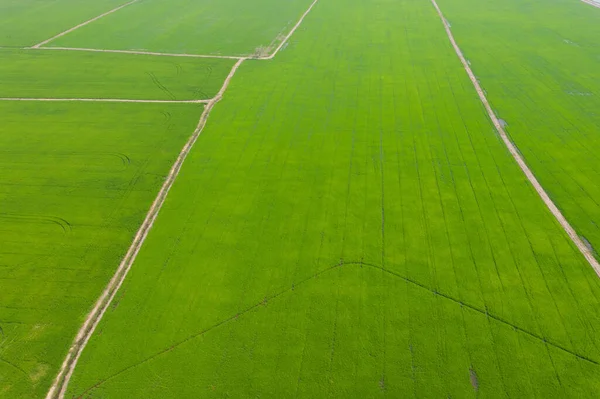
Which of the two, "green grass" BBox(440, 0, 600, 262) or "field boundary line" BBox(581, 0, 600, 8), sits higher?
"field boundary line" BBox(581, 0, 600, 8)

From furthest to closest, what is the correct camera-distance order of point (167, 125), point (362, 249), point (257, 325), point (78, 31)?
point (78, 31) < point (167, 125) < point (362, 249) < point (257, 325)

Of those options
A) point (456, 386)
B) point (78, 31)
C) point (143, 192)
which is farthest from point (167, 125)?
point (78, 31)

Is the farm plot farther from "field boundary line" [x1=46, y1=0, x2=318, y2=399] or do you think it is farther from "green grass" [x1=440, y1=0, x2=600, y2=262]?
"green grass" [x1=440, y1=0, x2=600, y2=262]

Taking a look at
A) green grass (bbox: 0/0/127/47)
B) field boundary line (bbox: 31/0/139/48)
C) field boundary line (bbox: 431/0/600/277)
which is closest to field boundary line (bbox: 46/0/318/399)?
field boundary line (bbox: 431/0/600/277)

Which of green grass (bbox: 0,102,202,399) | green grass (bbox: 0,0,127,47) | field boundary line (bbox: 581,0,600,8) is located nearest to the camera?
green grass (bbox: 0,102,202,399)

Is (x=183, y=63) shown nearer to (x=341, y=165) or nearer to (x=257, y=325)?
(x=341, y=165)

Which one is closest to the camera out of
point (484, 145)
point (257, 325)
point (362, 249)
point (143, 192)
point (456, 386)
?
point (456, 386)
